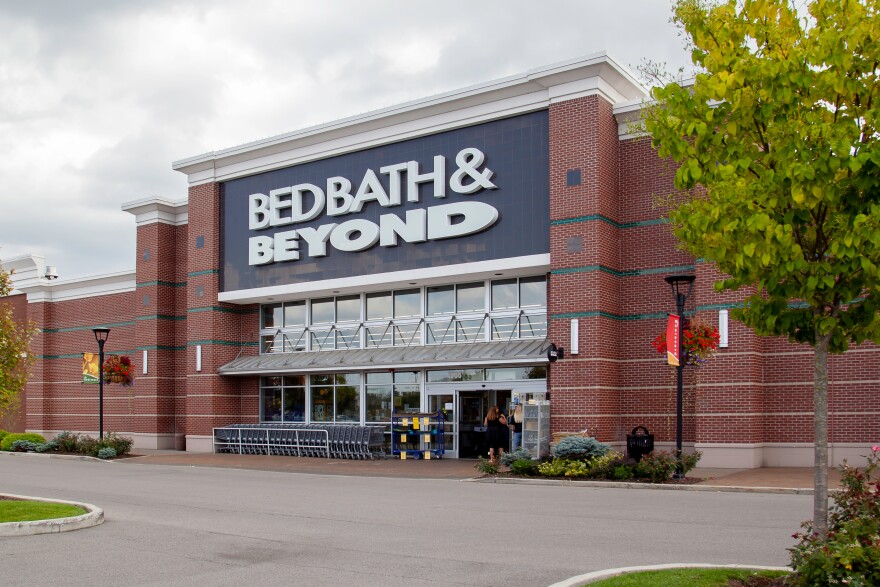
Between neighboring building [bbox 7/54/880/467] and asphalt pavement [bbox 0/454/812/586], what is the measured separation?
5.88 m

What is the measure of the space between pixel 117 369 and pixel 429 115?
54.0 ft

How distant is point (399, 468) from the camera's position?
24297 mm

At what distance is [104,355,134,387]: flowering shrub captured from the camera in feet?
114

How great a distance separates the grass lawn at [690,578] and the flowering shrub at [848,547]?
70cm

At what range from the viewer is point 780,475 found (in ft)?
65.3

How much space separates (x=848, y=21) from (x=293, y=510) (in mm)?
11233

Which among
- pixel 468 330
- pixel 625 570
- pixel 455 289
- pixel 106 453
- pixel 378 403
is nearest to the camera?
pixel 625 570

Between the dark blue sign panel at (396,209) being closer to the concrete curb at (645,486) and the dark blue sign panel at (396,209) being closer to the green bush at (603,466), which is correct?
the green bush at (603,466)

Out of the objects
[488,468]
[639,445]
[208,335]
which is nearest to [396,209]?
[208,335]

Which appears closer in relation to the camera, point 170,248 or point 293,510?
point 293,510

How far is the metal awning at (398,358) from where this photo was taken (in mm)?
25016

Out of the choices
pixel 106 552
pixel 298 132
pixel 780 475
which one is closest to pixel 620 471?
pixel 780 475

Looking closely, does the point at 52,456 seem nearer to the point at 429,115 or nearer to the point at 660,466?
the point at 429,115

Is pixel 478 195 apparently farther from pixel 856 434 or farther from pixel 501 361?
pixel 856 434
